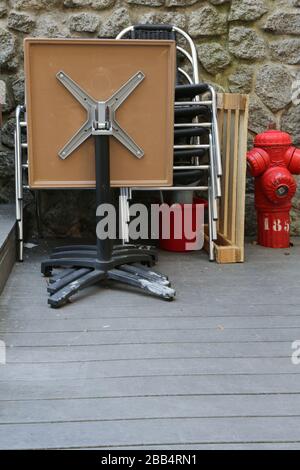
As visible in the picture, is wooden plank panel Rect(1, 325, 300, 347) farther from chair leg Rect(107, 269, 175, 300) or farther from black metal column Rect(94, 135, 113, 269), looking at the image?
black metal column Rect(94, 135, 113, 269)

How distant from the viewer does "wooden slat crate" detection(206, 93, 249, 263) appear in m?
2.99

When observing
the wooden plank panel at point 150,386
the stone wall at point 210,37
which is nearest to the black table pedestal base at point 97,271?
the wooden plank panel at point 150,386

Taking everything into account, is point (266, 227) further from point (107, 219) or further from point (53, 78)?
point (53, 78)

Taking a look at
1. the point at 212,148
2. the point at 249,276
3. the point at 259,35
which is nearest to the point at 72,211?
the point at 212,148

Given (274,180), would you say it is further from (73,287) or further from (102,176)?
(73,287)

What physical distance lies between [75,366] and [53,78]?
1.18 meters

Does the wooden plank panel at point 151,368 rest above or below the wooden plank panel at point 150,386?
below

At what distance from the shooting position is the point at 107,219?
2582mm

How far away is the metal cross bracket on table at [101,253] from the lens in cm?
241

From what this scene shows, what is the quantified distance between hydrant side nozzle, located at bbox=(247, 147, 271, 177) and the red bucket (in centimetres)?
33

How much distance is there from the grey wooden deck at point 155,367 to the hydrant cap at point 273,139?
30.9 inches

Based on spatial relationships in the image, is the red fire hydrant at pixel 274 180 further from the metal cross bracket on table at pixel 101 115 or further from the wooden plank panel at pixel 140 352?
the wooden plank panel at pixel 140 352

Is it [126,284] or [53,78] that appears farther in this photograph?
[126,284]

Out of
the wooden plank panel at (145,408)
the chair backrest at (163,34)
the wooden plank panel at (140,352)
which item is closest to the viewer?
the wooden plank panel at (145,408)
